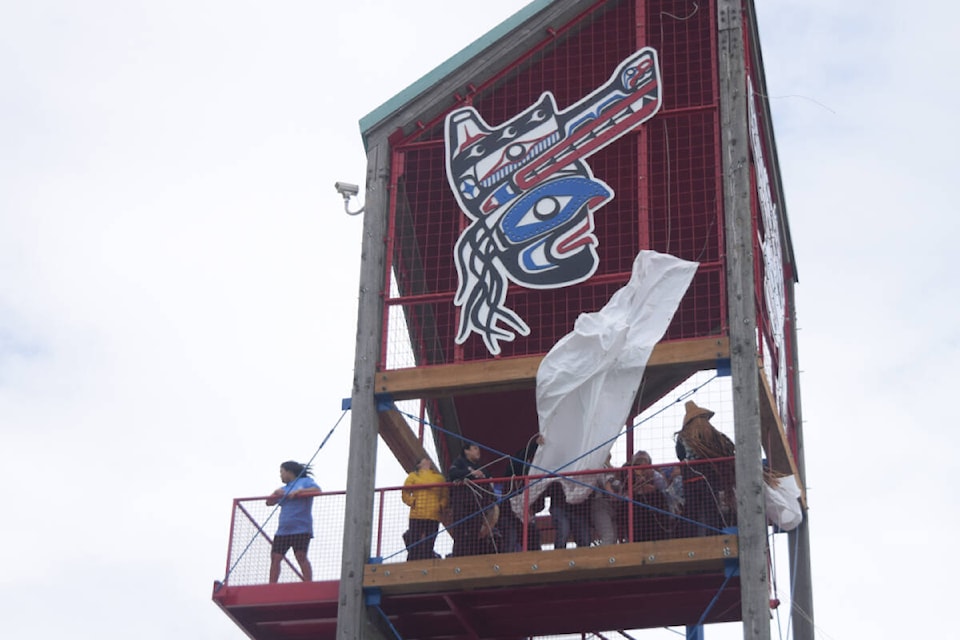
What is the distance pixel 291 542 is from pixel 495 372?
11.2 feet

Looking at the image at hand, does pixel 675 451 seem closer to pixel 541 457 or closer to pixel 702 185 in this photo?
pixel 541 457

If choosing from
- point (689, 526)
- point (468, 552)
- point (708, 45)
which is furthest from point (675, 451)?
point (708, 45)

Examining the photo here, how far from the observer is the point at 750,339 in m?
21.5

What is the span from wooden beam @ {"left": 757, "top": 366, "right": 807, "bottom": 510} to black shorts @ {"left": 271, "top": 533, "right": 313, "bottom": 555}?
5.99m

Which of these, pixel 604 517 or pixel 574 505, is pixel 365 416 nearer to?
pixel 574 505

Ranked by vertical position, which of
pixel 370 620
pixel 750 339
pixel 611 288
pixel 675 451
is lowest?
pixel 370 620

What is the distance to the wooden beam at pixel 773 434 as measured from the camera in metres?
22.5

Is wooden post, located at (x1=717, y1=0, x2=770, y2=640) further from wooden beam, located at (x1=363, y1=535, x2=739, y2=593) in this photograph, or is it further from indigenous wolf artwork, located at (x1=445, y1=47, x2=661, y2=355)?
indigenous wolf artwork, located at (x1=445, y1=47, x2=661, y2=355)

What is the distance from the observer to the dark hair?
2281 cm

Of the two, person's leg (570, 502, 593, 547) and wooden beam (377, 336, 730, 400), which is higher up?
wooden beam (377, 336, 730, 400)

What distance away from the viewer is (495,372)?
22359mm

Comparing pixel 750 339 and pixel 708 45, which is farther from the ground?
pixel 708 45

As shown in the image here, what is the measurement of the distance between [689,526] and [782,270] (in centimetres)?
807

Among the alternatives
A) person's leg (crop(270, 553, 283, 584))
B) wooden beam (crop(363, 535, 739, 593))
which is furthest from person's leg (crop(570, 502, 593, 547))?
person's leg (crop(270, 553, 283, 584))
